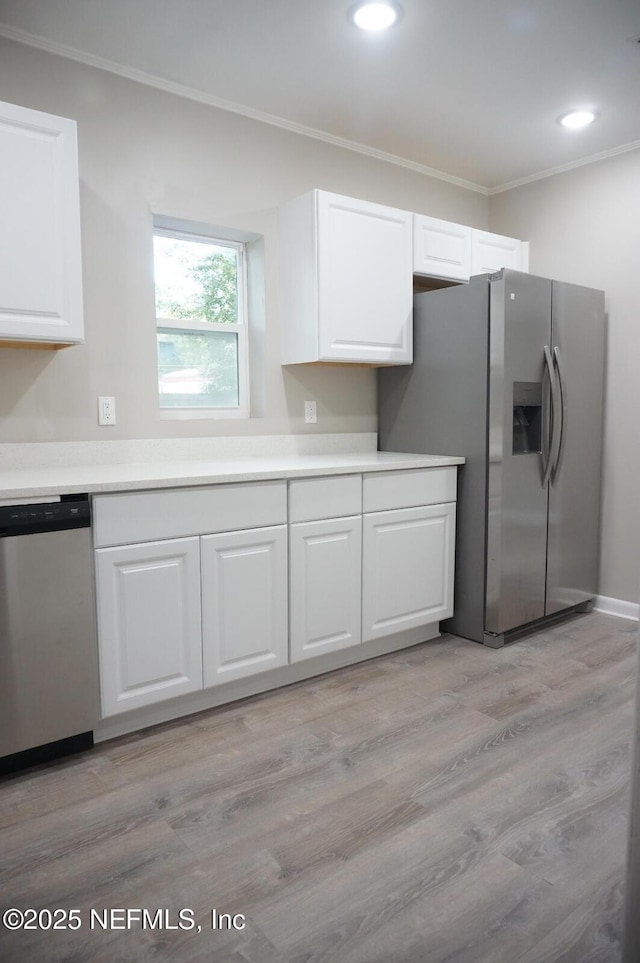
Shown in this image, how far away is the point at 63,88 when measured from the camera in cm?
252

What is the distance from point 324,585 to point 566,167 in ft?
8.94

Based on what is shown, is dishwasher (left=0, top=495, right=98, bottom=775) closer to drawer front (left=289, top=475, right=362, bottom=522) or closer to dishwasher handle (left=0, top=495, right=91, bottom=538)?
dishwasher handle (left=0, top=495, right=91, bottom=538)

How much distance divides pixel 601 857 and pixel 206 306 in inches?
103

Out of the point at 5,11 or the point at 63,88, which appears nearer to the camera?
the point at 5,11

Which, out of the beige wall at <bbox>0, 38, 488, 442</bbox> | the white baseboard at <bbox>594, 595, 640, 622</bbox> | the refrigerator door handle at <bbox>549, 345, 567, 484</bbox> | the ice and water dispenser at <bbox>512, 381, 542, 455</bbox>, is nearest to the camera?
the beige wall at <bbox>0, 38, 488, 442</bbox>

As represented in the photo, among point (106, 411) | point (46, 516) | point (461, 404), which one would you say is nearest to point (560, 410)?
point (461, 404)

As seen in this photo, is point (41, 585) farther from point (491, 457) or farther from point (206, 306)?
point (491, 457)

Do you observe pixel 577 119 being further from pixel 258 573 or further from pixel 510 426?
pixel 258 573

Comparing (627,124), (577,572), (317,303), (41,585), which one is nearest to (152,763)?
(41,585)

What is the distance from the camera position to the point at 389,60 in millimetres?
2574

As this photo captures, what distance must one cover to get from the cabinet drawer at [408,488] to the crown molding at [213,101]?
1.74m

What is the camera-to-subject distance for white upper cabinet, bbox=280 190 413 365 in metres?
2.96

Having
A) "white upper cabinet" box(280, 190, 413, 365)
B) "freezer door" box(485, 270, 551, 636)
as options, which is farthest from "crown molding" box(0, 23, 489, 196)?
"freezer door" box(485, 270, 551, 636)

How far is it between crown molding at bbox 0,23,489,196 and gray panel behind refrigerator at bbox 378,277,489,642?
0.88 metres
